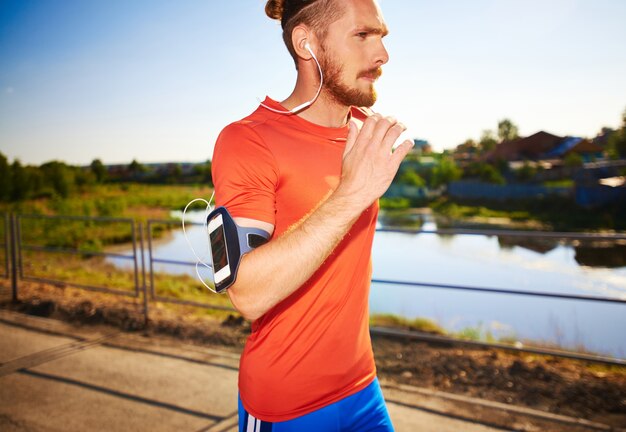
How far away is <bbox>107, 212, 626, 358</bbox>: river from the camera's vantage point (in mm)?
11627

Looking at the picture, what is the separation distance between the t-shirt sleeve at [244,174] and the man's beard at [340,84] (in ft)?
0.91

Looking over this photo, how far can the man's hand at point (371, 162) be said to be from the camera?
2.73ft

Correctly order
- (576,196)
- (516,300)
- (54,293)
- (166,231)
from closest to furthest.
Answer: (54,293) < (516,300) < (166,231) < (576,196)

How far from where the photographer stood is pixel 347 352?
1118 mm

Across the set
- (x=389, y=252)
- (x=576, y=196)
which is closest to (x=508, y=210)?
(x=576, y=196)

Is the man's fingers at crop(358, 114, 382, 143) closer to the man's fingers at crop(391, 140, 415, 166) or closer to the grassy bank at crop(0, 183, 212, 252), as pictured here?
the man's fingers at crop(391, 140, 415, 166)

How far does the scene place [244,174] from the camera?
93cm

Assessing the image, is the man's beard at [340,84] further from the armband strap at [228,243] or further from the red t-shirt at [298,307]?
the armband strap at [228,243]

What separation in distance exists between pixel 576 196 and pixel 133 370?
58.7 metres

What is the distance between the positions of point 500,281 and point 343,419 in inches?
1395

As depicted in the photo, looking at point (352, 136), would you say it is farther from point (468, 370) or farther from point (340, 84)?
point (468, 370)

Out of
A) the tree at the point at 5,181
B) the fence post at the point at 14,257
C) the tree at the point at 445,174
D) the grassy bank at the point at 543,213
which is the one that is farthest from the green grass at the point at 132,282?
the grassy bank at the point at 543,213

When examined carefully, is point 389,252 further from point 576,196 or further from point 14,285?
point 14,285

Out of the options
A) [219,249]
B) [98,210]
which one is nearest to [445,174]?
[98,210]
